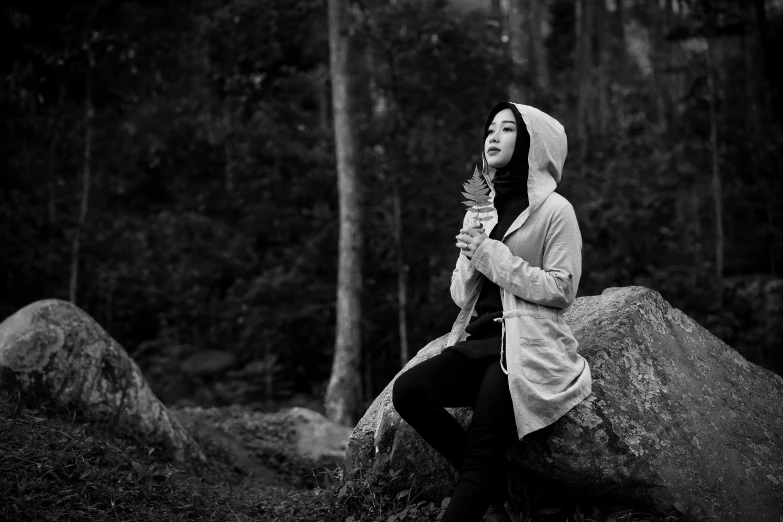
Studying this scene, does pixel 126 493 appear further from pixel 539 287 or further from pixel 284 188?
pixel 284 188

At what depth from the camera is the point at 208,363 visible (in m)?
12.0

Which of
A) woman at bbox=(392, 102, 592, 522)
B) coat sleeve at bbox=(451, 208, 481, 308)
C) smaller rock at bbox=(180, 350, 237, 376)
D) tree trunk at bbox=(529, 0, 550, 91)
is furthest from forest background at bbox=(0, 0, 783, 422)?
tree trunk at bbox=(529, 0, 550, 91)

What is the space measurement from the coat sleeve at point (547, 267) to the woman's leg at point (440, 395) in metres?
0.45

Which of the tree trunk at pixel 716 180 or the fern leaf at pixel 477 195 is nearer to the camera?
the fern leaf at pixel 477 195

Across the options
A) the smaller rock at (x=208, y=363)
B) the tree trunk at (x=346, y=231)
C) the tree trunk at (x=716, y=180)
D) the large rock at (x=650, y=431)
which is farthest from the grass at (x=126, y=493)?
the tree trunk at (x=716, y=180)

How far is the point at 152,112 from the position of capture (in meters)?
14.3

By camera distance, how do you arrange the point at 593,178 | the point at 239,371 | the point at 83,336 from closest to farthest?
the point at 83,336, the point at 239,371, the point at 593,178

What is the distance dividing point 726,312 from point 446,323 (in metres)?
4.41

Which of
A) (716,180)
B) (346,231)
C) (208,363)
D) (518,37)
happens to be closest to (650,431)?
(346,231)

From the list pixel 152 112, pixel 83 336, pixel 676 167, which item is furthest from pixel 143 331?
pixel 676 167

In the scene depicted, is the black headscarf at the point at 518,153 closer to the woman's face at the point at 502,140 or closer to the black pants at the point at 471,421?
the woman's face at the point at 502,140

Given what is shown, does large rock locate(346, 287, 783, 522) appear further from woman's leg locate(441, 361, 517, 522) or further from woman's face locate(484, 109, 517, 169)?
woman's face locate(484, 109, 517, 169)

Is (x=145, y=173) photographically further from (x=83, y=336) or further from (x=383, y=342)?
(x=83, y=336)

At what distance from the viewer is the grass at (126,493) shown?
3.93m
